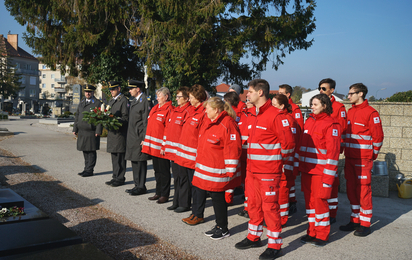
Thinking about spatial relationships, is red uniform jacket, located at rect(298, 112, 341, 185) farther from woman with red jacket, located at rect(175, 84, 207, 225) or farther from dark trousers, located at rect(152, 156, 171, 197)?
dark trousers, located at rect(152, 156, 171, 197)

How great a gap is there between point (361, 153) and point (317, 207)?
4.24ft

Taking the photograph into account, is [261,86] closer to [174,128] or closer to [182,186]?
[174,128]

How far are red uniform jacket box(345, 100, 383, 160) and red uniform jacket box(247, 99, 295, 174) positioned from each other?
5.20 ft

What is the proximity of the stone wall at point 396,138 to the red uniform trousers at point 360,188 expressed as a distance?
299 cm

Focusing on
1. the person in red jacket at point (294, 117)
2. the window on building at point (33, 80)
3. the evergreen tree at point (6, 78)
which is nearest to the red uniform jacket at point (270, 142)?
the person in red jacket at point (294, 117)

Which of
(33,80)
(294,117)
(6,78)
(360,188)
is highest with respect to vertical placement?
(33,80)

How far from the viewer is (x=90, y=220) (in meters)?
4.86

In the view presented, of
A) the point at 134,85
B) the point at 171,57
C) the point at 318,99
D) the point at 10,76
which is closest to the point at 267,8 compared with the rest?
the point at 171,57

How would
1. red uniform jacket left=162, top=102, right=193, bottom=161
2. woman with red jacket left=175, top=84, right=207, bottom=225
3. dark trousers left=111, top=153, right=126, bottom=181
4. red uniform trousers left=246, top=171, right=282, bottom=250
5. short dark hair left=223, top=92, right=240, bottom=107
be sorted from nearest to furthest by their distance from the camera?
red uniform trousers left=246, top=171, right=282, bottom=250
woman with red jacket left=175, top=84, right=207, bottom=225
red uniform jacket left=162, top=102, right=193, bottom=161
short dark hair left=223, top=92, right=240, bottom=107
dark trousers left=111, top=153, right=126, bottom=181

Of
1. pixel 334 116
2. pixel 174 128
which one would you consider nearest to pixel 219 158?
pixel 174 128

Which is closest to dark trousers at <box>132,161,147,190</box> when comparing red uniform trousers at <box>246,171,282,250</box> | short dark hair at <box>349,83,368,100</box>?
red uniform trousers at <box>246,171,282,250</box>

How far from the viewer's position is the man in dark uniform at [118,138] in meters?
7.03

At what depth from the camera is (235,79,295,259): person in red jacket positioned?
376 centimetres

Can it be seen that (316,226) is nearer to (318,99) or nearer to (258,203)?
(258,203)
